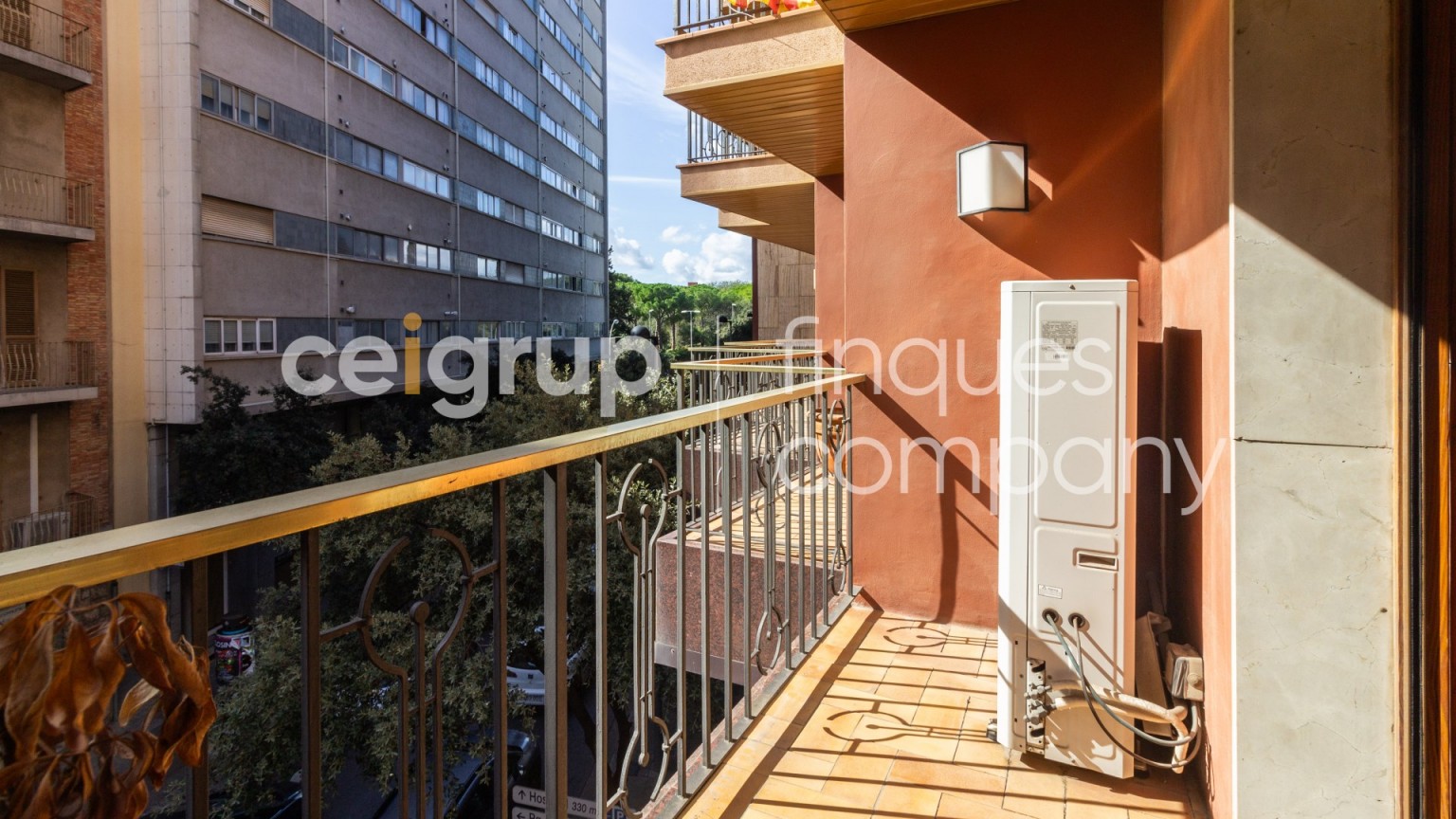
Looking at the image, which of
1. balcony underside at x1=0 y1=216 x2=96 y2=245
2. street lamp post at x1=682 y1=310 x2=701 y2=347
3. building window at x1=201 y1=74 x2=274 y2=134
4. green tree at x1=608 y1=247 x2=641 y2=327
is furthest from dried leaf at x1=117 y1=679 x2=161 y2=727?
street lamp post at x1=682 y1=310 x2=701 y2=347

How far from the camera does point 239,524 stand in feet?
2.73

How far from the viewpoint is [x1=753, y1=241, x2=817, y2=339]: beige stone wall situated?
14.1 metres

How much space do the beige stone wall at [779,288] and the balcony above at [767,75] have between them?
752 cm

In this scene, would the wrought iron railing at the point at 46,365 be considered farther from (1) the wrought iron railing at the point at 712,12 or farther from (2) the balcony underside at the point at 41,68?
(1) the wrought iron railing at the point at 712,12

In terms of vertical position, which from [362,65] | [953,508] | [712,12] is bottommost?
[953,508]

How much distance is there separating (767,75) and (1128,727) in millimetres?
4487

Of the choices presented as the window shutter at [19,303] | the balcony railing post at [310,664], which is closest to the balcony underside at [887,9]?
the balcony railing post at [310,664]

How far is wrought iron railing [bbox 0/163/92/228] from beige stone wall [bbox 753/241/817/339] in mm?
11388

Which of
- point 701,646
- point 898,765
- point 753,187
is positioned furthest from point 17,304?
point 898,765

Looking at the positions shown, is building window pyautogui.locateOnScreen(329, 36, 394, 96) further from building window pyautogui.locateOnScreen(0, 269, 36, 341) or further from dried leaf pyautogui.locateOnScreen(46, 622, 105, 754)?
dried leaf pyautogui.locateOnScreen(46, 622, 105, 754)

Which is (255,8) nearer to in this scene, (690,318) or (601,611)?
(601,611)

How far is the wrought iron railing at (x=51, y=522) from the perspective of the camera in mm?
12453

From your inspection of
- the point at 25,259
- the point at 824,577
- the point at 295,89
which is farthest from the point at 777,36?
the point at 295,89

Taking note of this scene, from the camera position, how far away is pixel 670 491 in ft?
6.63
